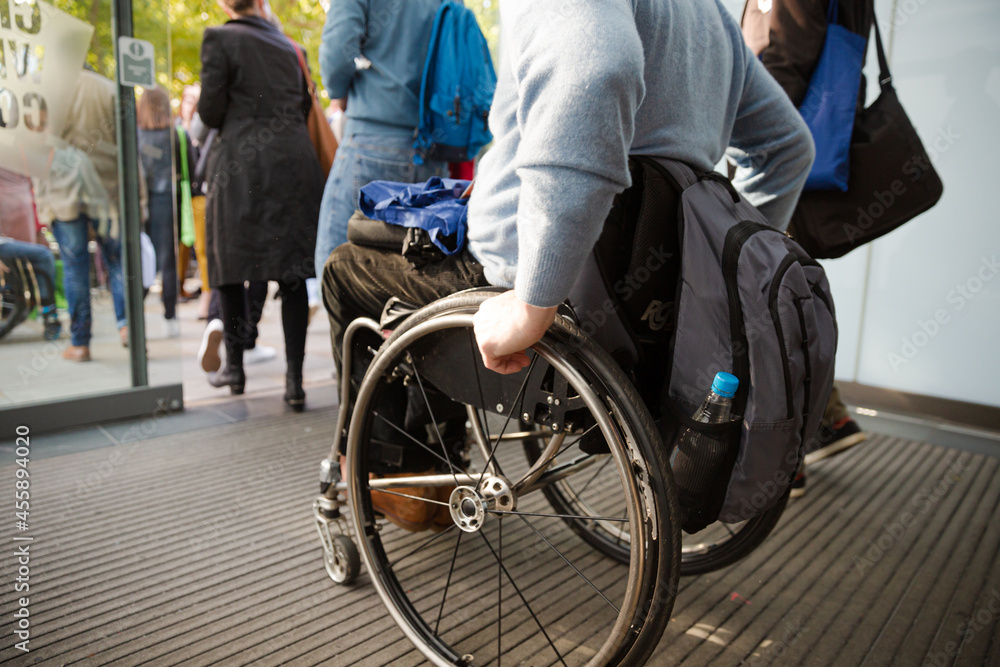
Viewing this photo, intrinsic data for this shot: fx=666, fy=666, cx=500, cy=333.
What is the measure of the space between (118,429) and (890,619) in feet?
9.54

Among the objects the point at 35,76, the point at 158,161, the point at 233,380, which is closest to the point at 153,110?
the point at 158,161

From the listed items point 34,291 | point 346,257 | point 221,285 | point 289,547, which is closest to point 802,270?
point 346,257

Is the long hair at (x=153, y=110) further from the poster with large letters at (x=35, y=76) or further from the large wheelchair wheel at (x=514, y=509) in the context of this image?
the large wheelchair wheel at (x=514, y=509)

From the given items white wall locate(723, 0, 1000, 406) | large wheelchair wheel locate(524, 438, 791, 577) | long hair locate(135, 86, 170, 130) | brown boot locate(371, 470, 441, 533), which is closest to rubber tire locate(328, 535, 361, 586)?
brown boot locate(371, 470, 441, 533)

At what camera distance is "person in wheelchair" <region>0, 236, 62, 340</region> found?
267 centimetres

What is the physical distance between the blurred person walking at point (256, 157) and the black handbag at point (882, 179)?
2.26m

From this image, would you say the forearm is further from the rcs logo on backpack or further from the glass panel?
the glass panel

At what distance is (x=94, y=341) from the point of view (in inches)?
118

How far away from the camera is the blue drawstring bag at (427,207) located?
4.37 ft

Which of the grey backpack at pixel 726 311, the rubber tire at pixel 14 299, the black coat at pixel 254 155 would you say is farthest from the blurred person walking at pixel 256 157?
the grey backpack at pixel 726 311

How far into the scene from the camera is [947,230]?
322 cm

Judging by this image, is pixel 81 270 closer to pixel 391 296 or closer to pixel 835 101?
pixel 391 296

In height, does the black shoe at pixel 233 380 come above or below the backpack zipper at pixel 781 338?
below

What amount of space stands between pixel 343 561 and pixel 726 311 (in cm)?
117
